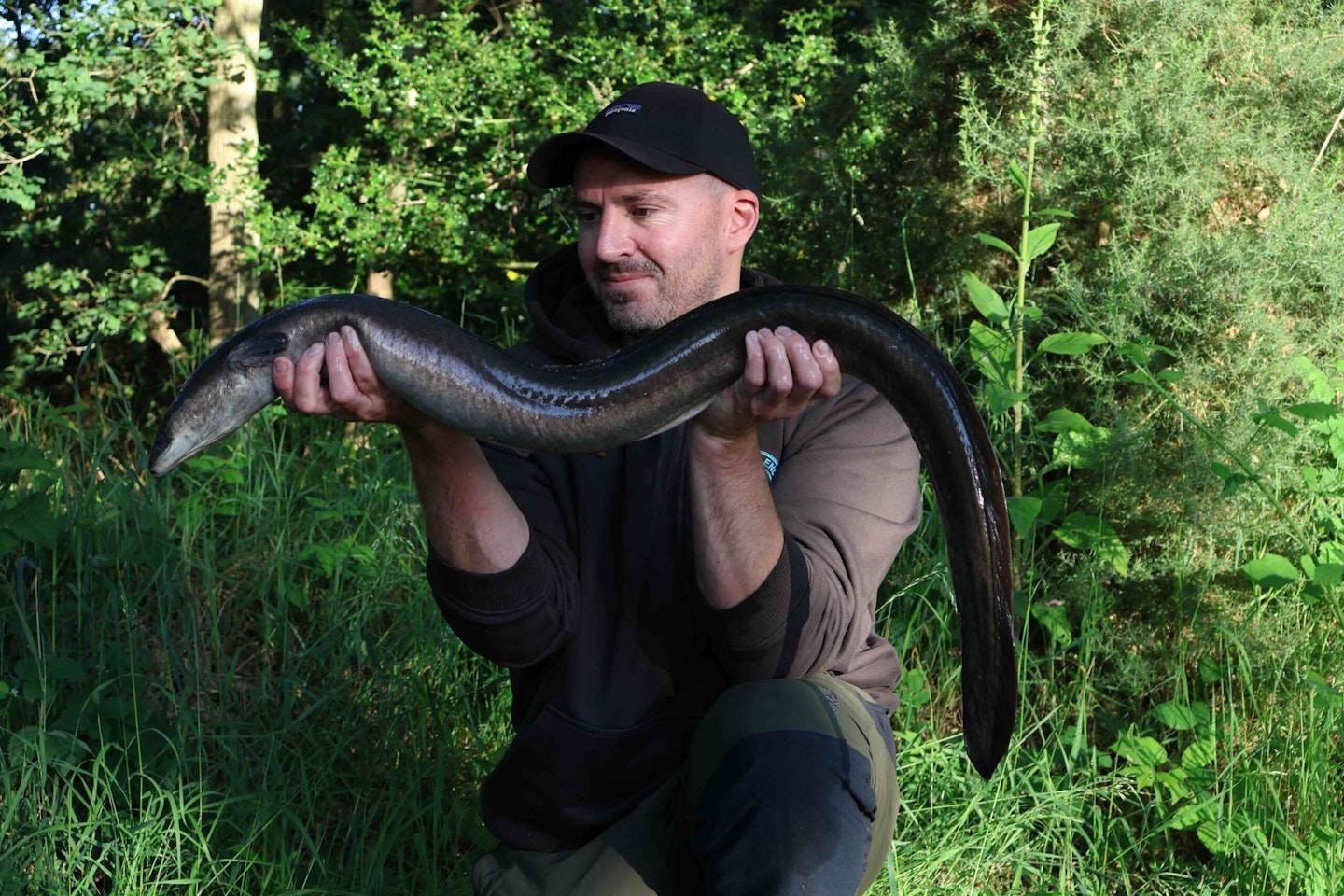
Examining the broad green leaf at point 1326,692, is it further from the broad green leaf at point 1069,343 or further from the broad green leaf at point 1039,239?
the broad green leaf at point 1039,239

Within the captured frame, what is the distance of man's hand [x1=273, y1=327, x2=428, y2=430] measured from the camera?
2287 mm

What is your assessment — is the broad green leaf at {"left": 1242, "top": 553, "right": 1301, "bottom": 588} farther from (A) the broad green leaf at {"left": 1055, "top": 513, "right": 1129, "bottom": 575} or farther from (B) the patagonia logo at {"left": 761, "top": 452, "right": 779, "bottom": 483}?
(B) the patagonia logo at {"left": 761, "top": 452, "right": 779, "bottom": 483}

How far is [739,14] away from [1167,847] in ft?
31.9

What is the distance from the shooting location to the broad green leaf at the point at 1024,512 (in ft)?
12.1

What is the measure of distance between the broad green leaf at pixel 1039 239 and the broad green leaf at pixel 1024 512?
70 centimetres

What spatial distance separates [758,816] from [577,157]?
5.06 feet

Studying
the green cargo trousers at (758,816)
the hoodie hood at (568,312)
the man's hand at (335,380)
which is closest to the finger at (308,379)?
the man's hand at (335,380)

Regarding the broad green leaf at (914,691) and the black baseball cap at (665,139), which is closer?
the black baseball cap at (665,139)

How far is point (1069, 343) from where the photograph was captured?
12.2 feet

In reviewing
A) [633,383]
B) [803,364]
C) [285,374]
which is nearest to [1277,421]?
[803,364]

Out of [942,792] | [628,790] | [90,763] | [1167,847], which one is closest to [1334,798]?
[1167,847]

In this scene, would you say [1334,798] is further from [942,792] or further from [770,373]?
[770,373]

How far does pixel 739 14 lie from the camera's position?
1195cm

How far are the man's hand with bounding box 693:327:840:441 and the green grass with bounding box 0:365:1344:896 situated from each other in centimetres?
142
